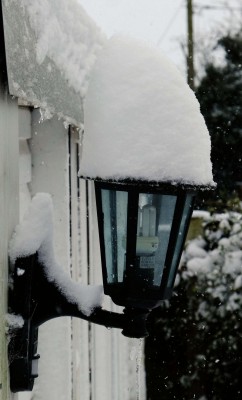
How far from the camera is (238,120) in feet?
31.4

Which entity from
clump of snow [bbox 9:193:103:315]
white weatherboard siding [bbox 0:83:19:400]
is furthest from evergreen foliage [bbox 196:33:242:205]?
white weatherboard siding [bbox 0:83:19:400]

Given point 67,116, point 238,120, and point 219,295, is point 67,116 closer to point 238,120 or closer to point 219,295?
point 219,295

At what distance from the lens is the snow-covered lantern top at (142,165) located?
4.44 ft

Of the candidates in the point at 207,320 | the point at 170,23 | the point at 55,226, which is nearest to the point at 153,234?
the point at 55,226

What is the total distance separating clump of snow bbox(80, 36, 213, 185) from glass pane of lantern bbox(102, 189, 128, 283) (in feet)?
0.22

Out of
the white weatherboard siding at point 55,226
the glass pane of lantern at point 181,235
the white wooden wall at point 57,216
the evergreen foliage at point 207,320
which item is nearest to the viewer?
the glass pane of lantern at point 181,235

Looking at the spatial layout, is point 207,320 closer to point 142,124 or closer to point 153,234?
point 153,234

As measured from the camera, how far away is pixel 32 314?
4.92 feet

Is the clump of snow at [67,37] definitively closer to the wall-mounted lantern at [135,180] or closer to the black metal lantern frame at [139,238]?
the wall-mounted lantern at [135,180]

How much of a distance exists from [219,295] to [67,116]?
450 centimetres

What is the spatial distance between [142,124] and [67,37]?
0.76m

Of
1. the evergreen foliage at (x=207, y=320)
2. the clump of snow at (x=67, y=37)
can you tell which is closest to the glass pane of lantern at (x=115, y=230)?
the clump of snow at (x=67, y=37)

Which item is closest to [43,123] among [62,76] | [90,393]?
[62,76]

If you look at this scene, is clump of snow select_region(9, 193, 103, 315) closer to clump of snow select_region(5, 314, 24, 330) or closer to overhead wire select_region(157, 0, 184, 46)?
clump of snow select_region(5, 314, 24, 330)
